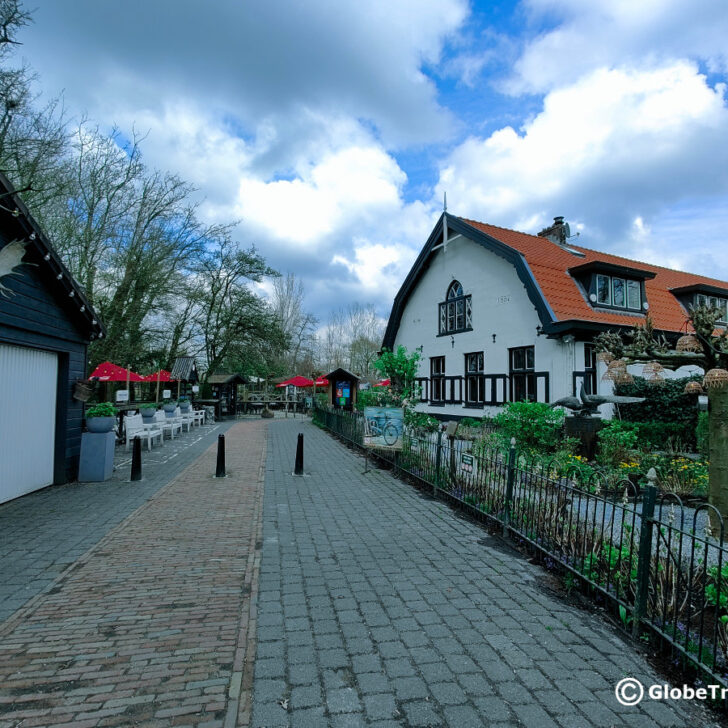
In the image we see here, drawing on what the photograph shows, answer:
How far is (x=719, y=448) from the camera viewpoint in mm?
5508

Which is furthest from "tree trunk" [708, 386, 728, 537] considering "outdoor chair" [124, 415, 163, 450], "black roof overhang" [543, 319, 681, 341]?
"outdoor chair" [124, 415, 163, 450]

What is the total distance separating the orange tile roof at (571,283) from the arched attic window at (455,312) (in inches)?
103

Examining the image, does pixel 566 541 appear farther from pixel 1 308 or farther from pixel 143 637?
pixel 1 308

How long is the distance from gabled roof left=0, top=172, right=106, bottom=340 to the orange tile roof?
11989mm

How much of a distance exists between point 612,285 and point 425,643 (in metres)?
15.8

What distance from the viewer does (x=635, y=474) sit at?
7.89 m

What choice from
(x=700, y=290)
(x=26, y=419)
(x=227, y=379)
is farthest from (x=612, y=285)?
(x=227, y=379)

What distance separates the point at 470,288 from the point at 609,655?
16.2m

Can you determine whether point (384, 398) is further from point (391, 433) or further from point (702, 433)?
point (702, 433)

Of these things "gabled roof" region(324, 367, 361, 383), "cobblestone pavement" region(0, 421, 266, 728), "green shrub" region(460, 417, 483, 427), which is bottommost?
"cobblestone pavement" region(0, 421, 266, 728)

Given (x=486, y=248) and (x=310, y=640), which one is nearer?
(x=310, y=640)

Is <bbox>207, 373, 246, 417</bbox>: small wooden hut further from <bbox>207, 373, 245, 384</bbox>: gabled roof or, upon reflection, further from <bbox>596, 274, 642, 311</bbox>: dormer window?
<bbox>596, 274, 642, 311</bbox>: dormer window

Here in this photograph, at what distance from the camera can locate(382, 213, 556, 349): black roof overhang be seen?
46.5 feet

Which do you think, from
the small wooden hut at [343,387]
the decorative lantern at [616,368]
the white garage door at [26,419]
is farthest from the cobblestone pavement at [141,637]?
the small wooden hut at [343,387]
